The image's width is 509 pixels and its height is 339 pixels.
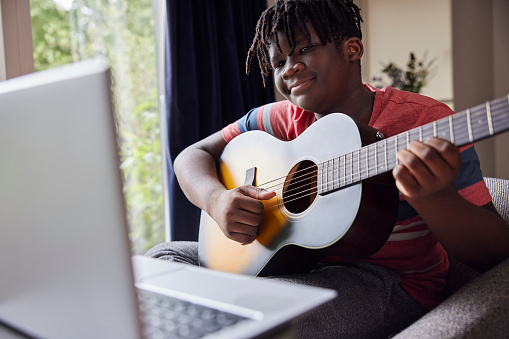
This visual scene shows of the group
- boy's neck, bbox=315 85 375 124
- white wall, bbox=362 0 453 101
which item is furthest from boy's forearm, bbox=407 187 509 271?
white wall, bbox=362 0 453 101

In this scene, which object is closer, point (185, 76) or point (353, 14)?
point (353, 14)

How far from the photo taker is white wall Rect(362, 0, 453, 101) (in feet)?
9.22

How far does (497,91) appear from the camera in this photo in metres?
2.68

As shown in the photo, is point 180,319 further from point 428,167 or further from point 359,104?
point 359,104

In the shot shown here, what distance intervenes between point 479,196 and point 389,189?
7.4 inches

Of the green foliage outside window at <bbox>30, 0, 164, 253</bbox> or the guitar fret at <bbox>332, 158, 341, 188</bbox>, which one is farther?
the green foliage outside window at <bbox>30, 0, 164, 253</bbox>

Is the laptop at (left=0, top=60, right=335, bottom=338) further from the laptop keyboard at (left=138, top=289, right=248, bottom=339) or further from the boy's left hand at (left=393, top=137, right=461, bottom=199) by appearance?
the boy's left hand at (left=393, top=137, right=461, bottom=199)

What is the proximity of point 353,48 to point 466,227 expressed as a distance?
0.55 meters

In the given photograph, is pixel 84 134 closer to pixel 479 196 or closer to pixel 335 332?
pixel 335 332

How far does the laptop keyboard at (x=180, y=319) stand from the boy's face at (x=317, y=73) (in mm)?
748

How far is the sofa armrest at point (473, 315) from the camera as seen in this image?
659mm

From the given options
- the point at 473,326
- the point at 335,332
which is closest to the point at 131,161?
the point at 335,332

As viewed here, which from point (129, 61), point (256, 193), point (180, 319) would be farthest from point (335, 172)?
point (129, 61)

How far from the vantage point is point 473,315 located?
27.1 inches
